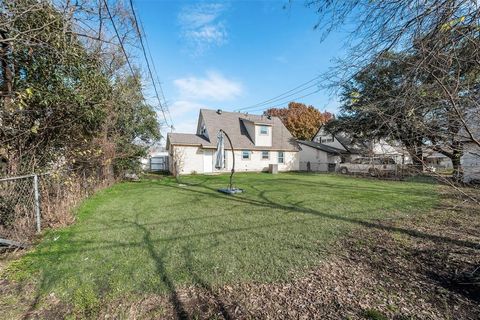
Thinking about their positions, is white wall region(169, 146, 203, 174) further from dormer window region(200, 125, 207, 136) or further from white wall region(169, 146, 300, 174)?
dormer window region(200, 125, 207, 136)

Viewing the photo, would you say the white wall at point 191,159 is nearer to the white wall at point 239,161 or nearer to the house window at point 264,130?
the white wall at point 239,161

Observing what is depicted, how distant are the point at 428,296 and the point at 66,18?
6.73 metres

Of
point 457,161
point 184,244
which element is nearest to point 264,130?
point 184,244

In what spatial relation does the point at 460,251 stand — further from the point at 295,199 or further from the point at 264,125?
the point at 264,125

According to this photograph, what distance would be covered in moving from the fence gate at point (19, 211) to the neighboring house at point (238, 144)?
12.4 m

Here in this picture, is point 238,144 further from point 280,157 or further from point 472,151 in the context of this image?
point 472,151

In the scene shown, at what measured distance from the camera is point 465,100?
2316mm

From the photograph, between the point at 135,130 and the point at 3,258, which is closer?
the point at 3,258

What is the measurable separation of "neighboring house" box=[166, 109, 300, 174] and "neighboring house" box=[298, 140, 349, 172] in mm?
1843

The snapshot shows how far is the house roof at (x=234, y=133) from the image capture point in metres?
18.8

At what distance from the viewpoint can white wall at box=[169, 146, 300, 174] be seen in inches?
715

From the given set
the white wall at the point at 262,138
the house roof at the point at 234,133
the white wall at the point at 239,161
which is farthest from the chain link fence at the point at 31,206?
the white wall at the point at 262,138

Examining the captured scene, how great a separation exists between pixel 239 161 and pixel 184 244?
16.0 m

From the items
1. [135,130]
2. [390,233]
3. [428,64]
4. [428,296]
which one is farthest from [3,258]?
[135,130]
